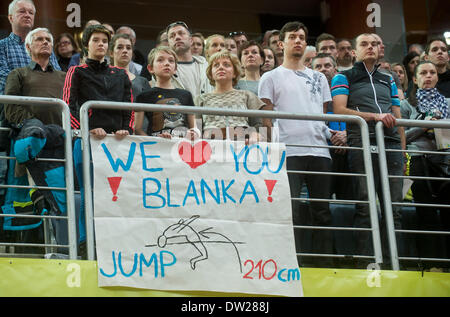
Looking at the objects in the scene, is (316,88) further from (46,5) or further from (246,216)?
(46,5)

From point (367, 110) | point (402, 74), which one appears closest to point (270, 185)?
point (367, 110)

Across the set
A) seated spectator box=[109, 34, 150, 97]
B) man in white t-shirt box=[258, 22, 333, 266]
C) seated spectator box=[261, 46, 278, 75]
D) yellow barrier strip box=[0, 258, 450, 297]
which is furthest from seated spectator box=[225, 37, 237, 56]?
yellow barrier strip box=[0, 258, 450, 297]

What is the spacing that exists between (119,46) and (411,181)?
279 cm

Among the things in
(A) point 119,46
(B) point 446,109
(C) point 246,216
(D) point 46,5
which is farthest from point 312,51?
(D) point 46,5

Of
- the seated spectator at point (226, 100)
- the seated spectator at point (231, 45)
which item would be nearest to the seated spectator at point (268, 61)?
the seated spectator at point (231, 45)

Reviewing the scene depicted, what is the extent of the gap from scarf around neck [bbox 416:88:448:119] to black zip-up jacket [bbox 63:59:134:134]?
9.21 ft

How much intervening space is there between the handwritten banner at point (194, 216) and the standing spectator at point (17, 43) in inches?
85.8

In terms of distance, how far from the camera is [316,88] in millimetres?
6129

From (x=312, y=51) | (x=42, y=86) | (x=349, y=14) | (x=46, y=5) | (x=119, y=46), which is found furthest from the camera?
(x=349, y=14)

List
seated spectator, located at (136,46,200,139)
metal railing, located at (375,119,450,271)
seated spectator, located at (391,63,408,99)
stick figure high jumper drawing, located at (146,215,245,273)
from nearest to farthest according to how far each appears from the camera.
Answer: stick figure high jumper drawing, located at (146,215,245,273), metal railing, located at (375,119,450,271), seated spectator, located at (136,46,200,139), seated spectator, located at (391,63,408,99)

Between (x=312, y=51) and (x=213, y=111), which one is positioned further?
(x=312, y=51)

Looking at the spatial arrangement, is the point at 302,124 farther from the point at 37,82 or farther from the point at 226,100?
the point at 37,82

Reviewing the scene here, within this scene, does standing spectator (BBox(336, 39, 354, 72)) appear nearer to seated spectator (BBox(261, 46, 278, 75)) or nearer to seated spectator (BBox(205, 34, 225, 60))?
seated spectator (BBox(261, 46, 278, 75))

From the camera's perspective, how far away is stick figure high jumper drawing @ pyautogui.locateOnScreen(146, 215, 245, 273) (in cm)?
480
